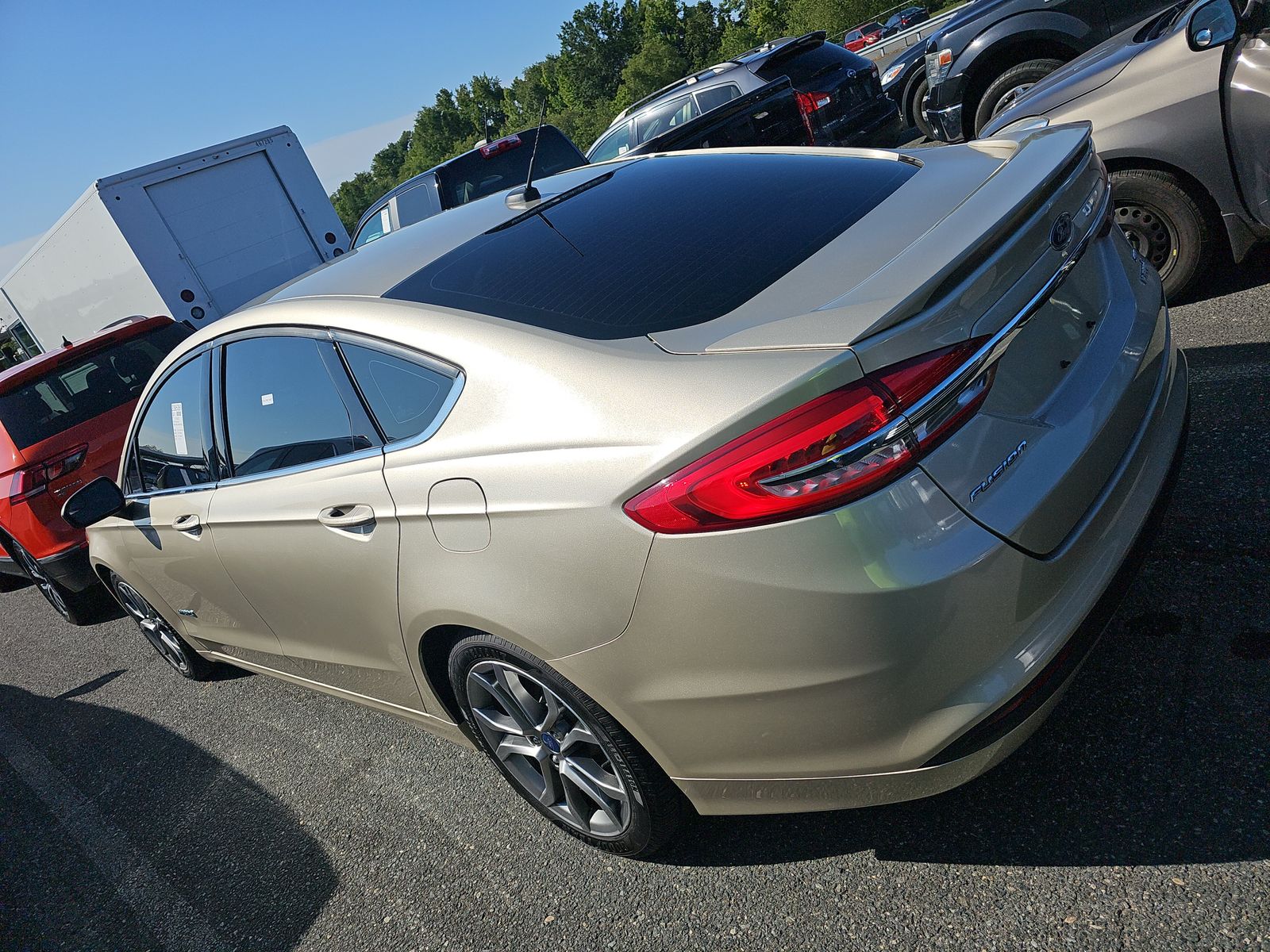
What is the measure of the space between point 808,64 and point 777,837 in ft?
25.9

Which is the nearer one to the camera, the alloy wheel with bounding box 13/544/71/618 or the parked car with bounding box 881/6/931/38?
the alloy wheel with bounding box 13/544/71/618

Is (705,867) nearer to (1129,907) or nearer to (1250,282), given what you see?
(1129,907)

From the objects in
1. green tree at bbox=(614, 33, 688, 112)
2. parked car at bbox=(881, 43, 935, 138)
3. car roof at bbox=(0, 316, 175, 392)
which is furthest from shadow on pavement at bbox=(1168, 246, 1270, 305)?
green tree at bbox=(614, 33, 688, 112)

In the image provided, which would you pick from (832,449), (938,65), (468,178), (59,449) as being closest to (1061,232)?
(832,449)

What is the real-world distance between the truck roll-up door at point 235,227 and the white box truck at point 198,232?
10 mm

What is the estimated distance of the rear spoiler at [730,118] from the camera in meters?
6.14

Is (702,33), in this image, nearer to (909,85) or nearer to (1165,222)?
(909,85)

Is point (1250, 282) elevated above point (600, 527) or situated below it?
below

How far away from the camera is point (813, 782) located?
197cm

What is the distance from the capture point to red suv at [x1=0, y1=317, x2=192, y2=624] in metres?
5.77

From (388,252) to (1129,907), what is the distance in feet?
8.67

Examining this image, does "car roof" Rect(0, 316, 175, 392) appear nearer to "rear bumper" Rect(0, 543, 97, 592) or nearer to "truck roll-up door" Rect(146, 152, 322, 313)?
"rear bumper" Rect(0, 543, 97, 592)

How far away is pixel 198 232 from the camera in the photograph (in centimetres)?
1055

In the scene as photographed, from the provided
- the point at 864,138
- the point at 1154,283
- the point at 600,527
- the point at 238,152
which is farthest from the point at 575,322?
the point at 238,152
